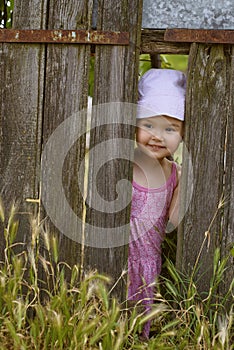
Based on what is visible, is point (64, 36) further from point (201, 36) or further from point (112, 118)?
point (201, 36)

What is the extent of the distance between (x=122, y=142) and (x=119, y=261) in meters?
0.62

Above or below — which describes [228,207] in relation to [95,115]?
below

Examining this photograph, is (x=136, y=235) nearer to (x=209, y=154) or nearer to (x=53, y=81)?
(x=209, y=154)

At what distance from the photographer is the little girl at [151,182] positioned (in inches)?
140

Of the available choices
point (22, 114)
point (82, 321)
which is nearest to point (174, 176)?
point (22, 114)

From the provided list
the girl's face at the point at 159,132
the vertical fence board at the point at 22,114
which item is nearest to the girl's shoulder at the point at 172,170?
the girl's face at the point at 159,132

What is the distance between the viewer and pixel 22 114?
130 inches

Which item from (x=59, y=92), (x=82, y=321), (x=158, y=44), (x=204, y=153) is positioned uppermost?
(x=158, y=44)

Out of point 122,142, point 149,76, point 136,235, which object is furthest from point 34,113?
point 136,235

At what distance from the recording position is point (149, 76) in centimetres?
362

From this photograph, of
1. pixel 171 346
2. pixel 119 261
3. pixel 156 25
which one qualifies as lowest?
pixel 171 346

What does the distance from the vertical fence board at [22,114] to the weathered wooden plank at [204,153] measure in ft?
2.55

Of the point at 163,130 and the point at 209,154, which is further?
the point at 163,130

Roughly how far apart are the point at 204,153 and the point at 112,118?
1.66 feet
